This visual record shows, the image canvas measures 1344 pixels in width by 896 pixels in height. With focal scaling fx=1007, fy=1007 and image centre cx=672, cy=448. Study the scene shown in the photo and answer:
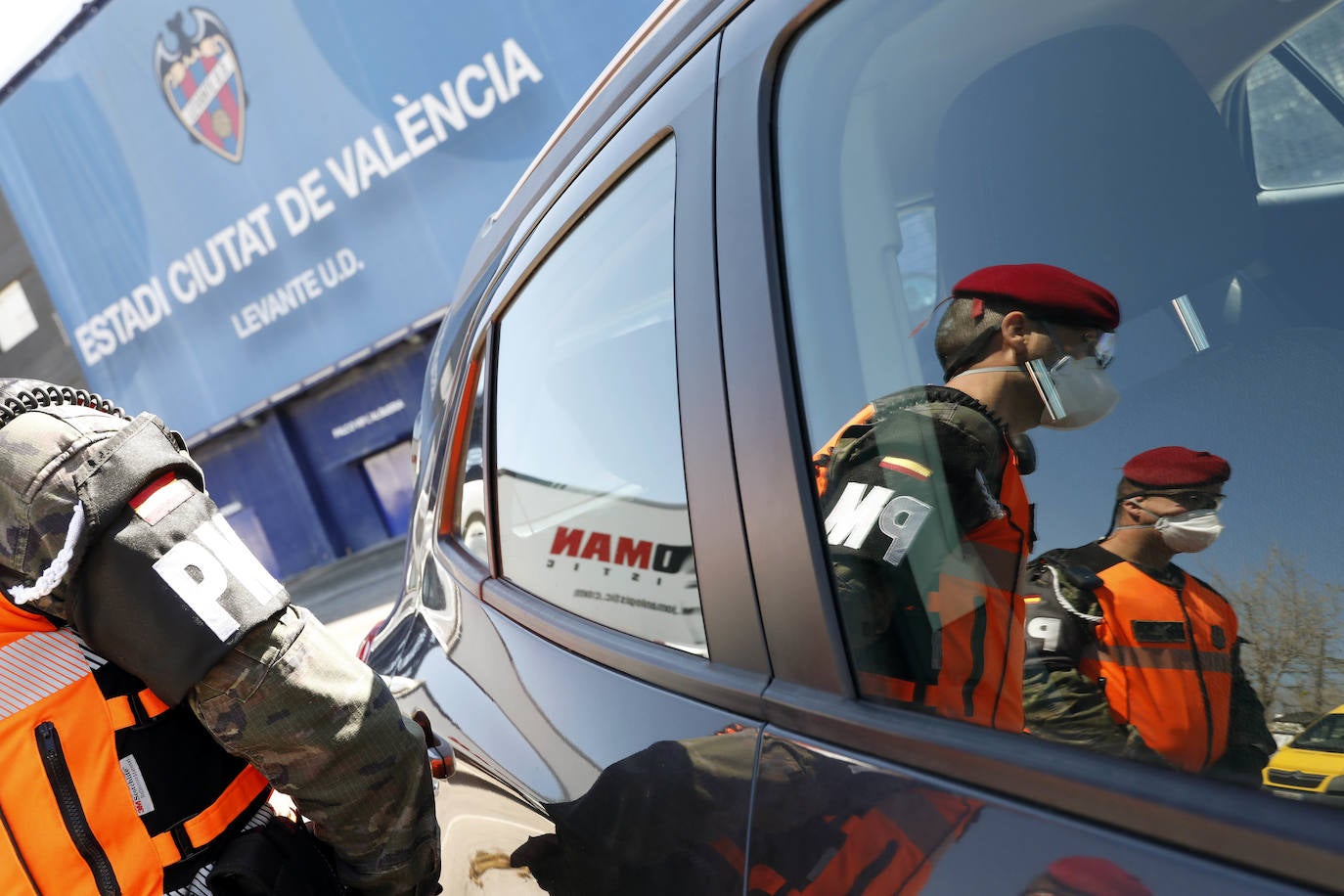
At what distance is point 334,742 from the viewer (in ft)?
4.11

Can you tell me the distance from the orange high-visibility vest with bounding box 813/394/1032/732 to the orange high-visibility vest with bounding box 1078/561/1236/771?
7 cm

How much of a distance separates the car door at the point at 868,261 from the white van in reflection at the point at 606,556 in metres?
0.17

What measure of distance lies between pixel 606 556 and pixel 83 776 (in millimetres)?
649

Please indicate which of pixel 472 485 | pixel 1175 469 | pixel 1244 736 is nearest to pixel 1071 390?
pixel 1175 469

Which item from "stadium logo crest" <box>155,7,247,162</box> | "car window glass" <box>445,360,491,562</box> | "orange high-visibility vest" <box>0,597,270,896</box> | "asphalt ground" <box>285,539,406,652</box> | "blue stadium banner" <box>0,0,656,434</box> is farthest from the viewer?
"stadium logo crest" <box>155,7,247,162</box>

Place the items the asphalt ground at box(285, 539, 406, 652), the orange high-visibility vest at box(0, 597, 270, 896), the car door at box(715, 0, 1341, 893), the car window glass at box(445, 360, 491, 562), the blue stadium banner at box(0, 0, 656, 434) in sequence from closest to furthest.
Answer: the car door at box(715, 0, 1341, 893) < the orange high-visibility vest at box(0, 597, 270, 896) < the car window glass at box(445, 360, 491, 562) < the asphalt ground at box(285, 539, 406, 652) < the blue stadium banner at box(0, 0, 656, 434)

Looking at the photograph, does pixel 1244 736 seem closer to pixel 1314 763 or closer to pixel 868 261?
pixel 1314 763

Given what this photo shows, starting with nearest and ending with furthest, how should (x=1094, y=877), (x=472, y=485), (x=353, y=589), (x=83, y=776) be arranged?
1. (x=1094, y=877)
2. (x=83, y=776)
3. (x=472, y=485)
4. (x=353, y=589)

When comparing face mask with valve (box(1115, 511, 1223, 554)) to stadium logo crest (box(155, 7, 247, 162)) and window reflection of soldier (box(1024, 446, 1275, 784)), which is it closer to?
window reflection of soldier (box(1024, 446, 1275, 784))

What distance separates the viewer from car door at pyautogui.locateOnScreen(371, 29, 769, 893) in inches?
40.3

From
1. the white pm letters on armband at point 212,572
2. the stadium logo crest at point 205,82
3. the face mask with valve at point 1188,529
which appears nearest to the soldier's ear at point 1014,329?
the face mask with valve at point 1188,529

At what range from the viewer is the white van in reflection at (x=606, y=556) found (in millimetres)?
1126

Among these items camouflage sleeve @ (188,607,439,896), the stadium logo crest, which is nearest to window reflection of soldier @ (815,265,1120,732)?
camouflage sleeve @ (188,607,439,896)

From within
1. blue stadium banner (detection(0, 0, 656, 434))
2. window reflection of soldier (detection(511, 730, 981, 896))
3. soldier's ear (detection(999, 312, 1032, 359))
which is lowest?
window reflection of soldier (detection(511, 730, 981, 896))
